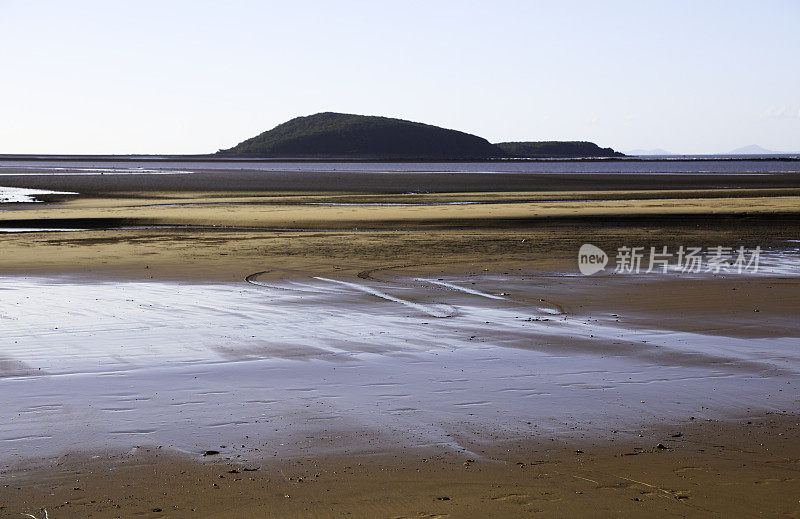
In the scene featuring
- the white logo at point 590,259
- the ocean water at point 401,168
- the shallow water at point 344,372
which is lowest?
the shallow water at point 344,372

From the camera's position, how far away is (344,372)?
9188 millimetres

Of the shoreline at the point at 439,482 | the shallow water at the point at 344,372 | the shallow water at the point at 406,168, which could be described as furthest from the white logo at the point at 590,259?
the shallow water at the point at 406,168

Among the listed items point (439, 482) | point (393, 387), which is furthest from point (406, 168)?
point (439, 482)

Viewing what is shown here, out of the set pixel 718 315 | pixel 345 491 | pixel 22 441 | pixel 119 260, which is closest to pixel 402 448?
pixel 345 491

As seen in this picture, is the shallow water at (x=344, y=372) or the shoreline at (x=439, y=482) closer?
the shoreline at (x=439, y=482)

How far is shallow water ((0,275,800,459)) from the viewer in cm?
719

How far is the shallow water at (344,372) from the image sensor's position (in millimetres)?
7188

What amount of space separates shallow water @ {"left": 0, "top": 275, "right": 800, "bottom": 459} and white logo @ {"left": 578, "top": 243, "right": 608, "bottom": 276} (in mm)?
4105

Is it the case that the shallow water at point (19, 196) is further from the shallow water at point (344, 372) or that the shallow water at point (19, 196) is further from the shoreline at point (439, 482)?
the shoreline at point (439, 482)

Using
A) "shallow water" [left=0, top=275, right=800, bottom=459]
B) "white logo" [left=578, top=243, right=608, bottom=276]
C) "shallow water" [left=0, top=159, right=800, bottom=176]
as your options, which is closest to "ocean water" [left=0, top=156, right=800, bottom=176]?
"shallow water" [left=0, top=159, right=800, bottom=176]

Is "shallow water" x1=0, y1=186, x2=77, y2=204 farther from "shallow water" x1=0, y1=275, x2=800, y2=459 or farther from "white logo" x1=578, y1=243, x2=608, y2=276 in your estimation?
"shallow water" x1=0, y1=275, x2=800, y2=459

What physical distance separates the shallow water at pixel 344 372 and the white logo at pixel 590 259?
4.11m

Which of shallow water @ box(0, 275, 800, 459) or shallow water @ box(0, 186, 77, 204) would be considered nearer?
shallow water @ box(0, 275, 800, 459)

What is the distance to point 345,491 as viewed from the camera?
19.0ft
